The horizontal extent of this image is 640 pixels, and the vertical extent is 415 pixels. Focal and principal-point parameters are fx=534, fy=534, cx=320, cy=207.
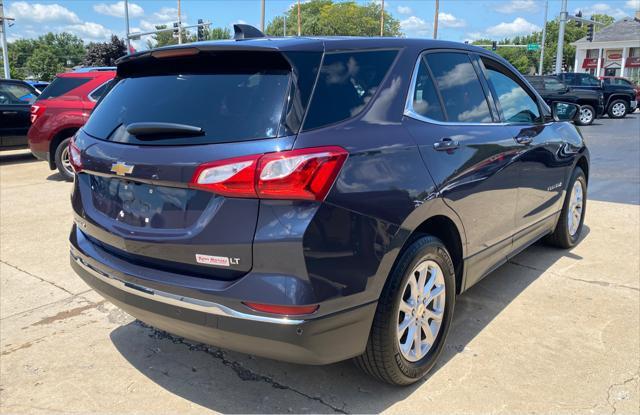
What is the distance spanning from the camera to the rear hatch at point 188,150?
7.36 ft

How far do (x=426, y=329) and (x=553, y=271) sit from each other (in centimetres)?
224

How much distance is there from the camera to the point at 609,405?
271cm

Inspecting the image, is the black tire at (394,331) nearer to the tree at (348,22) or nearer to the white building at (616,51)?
the white building at (616,51)

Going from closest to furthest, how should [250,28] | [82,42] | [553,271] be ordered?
1. [250,28]
2. [553,271]
3. [82,42]

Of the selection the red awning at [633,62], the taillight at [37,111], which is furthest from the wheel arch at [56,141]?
the red awning at [633,62]

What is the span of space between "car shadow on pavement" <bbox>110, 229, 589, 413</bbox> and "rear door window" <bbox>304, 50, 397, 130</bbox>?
4.66 ft

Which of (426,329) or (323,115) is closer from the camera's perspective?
(323,115)

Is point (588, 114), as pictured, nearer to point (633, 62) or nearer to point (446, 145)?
point (446, 145)

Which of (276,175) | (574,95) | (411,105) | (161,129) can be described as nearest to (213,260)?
(276,175)

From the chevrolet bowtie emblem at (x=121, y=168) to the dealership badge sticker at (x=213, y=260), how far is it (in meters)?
0.56

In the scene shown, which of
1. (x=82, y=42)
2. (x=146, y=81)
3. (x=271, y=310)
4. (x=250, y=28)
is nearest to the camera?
(x=271, y=310)

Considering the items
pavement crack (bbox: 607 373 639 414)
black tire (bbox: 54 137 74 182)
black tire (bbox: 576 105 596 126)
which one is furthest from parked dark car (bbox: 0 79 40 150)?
black tire (bbox: 576 105 596 126)

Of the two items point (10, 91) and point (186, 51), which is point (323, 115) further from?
point (10, 91)

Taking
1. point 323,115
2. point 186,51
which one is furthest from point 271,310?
point 186,51
